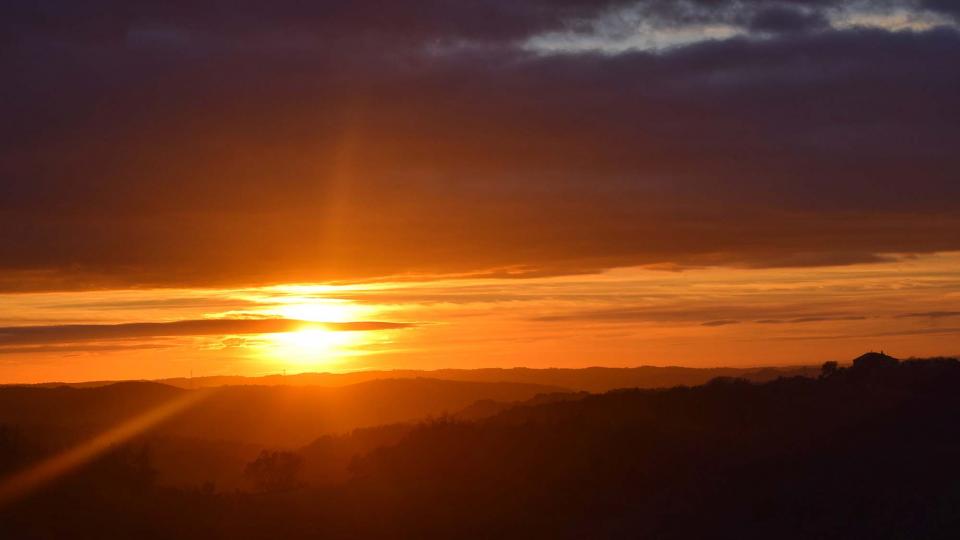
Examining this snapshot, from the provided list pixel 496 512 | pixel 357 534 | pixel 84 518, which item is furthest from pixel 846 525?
pixel 84 518

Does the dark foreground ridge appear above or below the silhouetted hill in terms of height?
below

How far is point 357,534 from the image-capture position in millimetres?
30297

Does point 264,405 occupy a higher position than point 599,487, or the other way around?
point 264,405

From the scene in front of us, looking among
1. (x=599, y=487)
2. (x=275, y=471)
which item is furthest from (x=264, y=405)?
(x=599, y=487)

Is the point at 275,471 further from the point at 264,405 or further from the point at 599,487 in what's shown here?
the point at 264,405

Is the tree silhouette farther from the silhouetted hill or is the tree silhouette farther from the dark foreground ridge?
the silhouetted hill

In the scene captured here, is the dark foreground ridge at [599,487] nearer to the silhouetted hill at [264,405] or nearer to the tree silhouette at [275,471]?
the tree silhouette at [275,471]

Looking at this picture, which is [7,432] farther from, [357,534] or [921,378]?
[921,378]

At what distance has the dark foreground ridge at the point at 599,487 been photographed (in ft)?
97.6

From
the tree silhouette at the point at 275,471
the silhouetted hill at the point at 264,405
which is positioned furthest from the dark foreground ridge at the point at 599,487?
the silhouetted hill at the point at 264,405

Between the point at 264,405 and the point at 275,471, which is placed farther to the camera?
the point at 264,405

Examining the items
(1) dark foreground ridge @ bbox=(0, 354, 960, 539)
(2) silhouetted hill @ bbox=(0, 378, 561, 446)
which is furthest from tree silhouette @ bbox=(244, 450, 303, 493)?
(2) silhouetted hill @ bbox=(0, 378, 561, 446)

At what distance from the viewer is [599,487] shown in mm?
35188

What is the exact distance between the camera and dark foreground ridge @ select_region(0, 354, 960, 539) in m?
29.8
